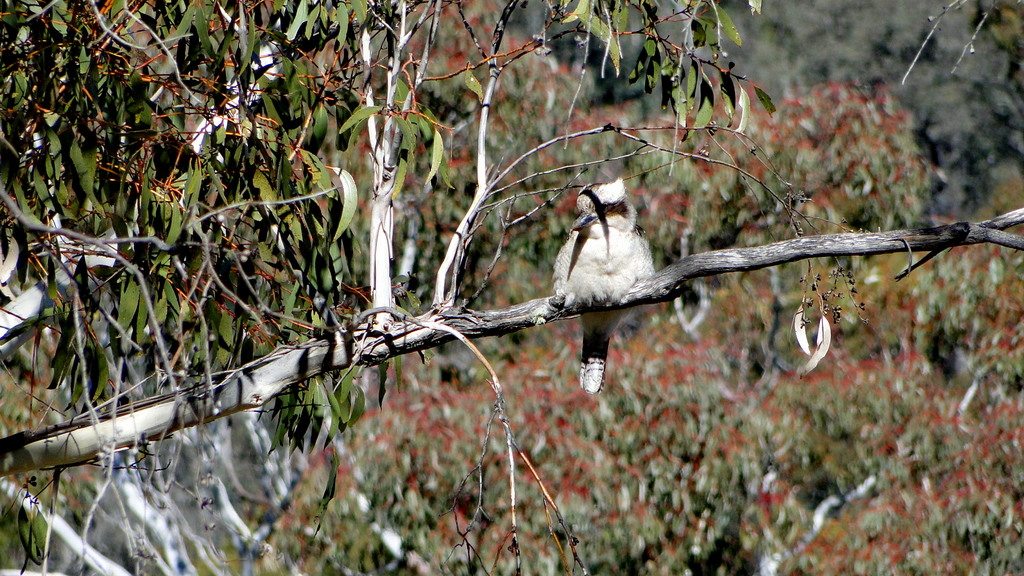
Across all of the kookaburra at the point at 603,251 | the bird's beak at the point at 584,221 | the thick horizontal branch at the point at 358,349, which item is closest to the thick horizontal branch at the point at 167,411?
the thick horizontal branch at the point at 358,349

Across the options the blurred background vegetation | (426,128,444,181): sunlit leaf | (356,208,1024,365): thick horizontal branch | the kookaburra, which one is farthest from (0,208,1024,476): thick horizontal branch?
the blurred background vegetation

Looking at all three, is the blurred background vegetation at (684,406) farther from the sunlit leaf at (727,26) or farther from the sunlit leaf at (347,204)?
the sunlit leaf at (727,26)

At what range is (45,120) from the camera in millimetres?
2414

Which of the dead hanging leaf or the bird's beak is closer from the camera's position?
the dead hanging leaf

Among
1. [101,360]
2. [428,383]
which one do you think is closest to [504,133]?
[428,383]

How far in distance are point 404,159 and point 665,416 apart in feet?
13.8

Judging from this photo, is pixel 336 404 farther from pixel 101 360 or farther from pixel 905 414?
pixel 905 414

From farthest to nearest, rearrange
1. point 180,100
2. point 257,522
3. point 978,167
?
1. point 978,167
2. point 257,522
3. point 180,100

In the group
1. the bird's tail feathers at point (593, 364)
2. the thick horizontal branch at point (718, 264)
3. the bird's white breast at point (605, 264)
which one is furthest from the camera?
the bird's tail feathers at point (593, 364)

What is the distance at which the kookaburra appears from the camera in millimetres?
3531

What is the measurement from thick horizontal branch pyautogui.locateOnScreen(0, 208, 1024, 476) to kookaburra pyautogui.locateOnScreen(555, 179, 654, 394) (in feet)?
2.90

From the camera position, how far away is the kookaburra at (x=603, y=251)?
3.53 m

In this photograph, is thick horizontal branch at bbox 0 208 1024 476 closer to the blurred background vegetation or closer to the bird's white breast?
the bird's white breast

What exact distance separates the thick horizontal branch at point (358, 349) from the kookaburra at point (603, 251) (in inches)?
34.7
